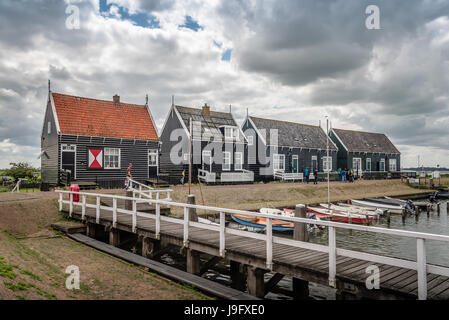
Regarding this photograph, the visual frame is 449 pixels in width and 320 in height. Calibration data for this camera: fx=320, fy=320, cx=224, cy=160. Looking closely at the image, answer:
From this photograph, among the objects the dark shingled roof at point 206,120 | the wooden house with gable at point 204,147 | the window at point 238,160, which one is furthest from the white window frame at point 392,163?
the window at point 238,160

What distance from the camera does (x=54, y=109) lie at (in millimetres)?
26125

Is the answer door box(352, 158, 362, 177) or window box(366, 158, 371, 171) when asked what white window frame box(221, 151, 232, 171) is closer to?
door box(352, 158, 362, 177)

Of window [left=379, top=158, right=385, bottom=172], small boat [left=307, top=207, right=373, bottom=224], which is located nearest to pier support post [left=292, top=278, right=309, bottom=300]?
small boat [left=307, top=207, right=373, bottom=224]

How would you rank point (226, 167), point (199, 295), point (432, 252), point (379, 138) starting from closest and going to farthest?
point (199, 295)
point (432, 252)
point (226, 167)
point (379, 138)

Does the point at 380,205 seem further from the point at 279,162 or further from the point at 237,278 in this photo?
the point at 237,278

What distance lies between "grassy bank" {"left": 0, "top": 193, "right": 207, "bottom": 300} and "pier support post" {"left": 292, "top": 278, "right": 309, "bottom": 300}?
3.33m

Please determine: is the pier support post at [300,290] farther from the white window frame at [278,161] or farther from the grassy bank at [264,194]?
the white window frame at [278,161]

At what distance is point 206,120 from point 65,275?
30.3 metres

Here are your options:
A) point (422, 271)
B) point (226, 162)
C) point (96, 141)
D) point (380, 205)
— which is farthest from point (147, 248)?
point (226, 162)

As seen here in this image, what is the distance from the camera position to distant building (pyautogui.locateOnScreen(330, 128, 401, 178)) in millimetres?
48594

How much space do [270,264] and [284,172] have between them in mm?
34127
